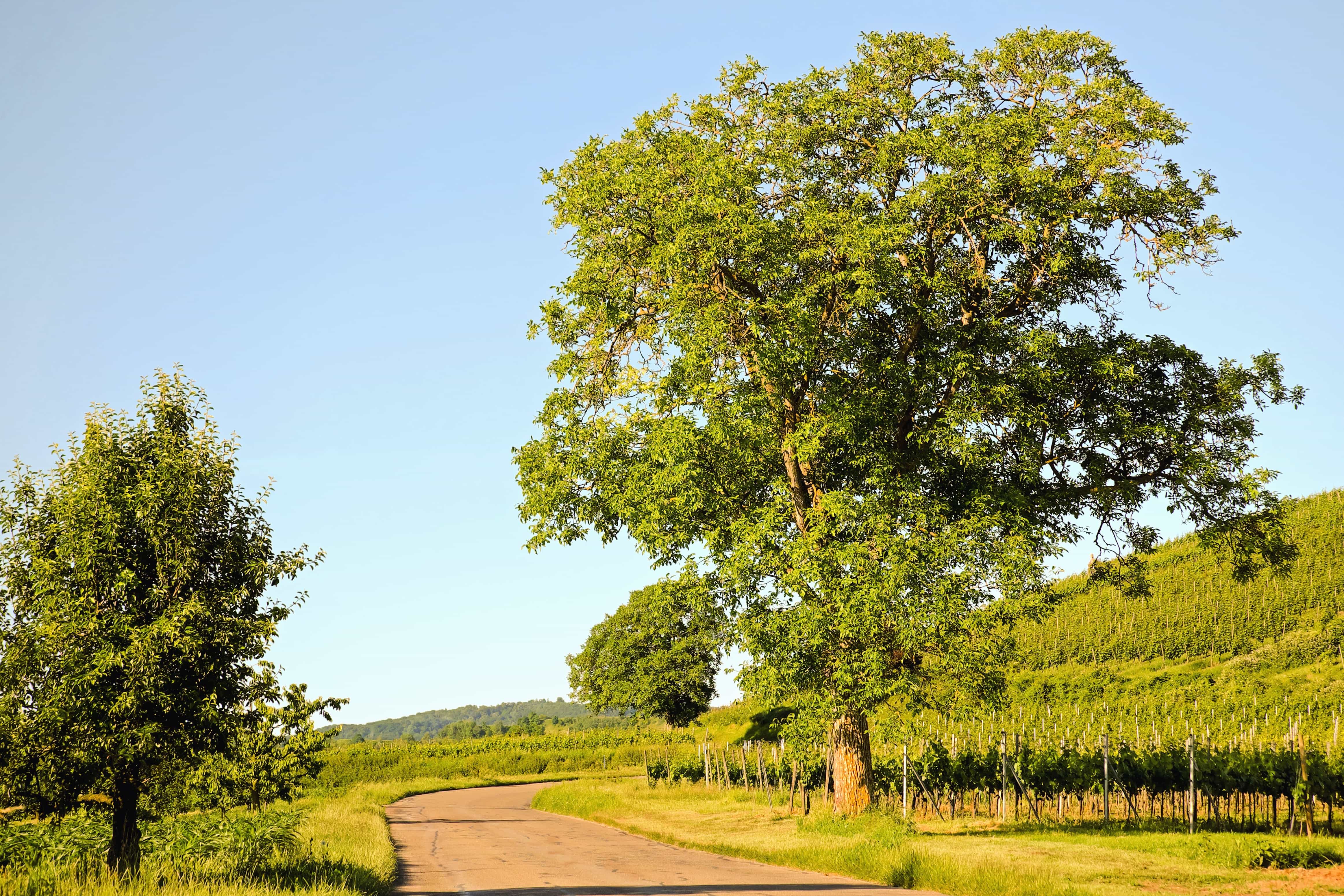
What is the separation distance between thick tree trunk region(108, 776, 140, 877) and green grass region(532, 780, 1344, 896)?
38.1ft

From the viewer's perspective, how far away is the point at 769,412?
77.9 ft

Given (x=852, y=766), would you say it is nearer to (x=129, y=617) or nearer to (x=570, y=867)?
(x=570, y=867)

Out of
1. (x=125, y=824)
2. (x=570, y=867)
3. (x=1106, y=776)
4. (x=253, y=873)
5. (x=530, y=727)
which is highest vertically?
(x=125, y=824)

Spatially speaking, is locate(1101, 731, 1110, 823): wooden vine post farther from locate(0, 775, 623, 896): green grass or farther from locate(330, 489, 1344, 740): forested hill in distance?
locate(0, 775, 623, 896): green grass

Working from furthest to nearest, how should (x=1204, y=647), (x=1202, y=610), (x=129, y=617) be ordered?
1. (x=1202, y=610)
2. (x=1204, y=647)
3. (x=129, y=617)

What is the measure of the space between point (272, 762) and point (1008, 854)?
65.7 feet

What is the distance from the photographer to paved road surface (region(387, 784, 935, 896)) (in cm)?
1577

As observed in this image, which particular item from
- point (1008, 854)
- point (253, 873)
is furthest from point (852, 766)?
point (253, 873)

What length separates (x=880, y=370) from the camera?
77.4 feet

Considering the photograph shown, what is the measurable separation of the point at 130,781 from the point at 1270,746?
35.4 m

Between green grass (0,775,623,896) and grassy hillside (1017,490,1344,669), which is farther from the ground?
grassy hillside (1017,490,1344,669)

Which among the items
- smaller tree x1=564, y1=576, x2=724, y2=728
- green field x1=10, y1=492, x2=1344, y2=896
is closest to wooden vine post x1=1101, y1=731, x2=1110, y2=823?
green field x1=10, y1=492, x2=1344, y2=896

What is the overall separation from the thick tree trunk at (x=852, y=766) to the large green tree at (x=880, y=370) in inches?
2.8

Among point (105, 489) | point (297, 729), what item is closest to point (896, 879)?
point (105, 489)
